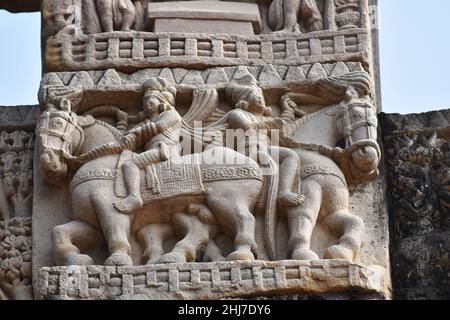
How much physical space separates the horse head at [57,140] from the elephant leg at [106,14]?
760 mm

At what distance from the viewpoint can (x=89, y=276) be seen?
9.51 metres

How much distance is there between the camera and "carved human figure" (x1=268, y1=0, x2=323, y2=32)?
35.5 feet

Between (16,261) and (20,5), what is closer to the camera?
(16,261)

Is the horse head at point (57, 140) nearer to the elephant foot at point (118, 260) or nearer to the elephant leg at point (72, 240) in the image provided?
the elephant leg at point (72, 240)

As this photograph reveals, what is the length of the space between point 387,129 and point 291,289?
168 centimetres

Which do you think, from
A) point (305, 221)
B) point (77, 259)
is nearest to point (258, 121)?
point (305, 221)

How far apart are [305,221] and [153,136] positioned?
43.4 inches

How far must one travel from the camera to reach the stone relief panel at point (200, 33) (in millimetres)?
10539

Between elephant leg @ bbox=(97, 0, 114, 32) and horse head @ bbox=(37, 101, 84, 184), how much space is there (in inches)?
29.9

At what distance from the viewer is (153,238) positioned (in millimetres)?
9844

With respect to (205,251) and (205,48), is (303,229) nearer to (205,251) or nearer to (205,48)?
(205,251)

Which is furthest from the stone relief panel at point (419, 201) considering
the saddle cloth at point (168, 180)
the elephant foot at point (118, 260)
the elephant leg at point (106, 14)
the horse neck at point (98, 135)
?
the elephant leg at point (106, 14)

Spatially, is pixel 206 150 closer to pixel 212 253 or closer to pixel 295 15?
pixel 212 253

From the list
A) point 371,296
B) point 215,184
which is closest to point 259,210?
point 215,184
